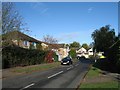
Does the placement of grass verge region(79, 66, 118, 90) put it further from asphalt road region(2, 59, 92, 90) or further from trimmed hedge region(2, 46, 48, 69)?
trimmed hedge region(2, 46, 48, 69)

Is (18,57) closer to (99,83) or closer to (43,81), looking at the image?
(43,81)

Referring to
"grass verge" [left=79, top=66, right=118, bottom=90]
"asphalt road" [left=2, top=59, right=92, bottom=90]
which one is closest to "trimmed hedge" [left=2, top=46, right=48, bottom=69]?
"asphalt road" [left=2, top=59, right=92, bottom=90]

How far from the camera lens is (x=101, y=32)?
278 feet

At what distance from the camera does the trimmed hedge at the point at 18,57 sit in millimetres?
35500

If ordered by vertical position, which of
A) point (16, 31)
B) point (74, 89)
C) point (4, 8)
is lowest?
point (74, 89)

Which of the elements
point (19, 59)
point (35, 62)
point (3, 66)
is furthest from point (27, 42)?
point (3, 66)

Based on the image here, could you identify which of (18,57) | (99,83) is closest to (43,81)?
(99,83)

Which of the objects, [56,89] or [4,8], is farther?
[4,8]

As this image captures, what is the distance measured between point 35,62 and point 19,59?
881cm

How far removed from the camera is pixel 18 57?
39531 mm

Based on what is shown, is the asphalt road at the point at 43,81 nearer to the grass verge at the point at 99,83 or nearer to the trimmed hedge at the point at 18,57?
the grass verge at the point at 99,83

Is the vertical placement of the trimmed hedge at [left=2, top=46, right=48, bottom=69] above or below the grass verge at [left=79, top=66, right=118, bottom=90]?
→ above

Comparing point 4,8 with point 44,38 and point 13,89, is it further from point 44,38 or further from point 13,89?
point 44,38

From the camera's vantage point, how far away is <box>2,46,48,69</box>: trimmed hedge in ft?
116
